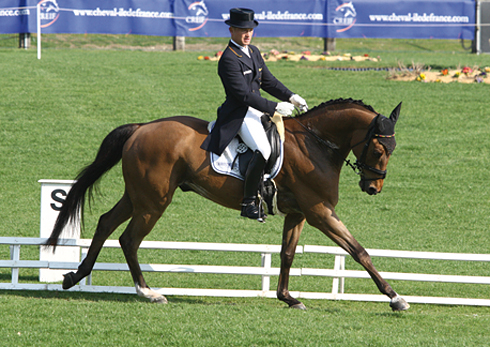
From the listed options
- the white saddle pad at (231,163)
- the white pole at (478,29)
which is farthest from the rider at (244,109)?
the white pole at (478,29)

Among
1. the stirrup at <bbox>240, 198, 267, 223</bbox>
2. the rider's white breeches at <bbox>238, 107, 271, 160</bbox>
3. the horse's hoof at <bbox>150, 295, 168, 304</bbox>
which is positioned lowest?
the horse's hoof at <bbox>150, 295, 168, 304</bbox>

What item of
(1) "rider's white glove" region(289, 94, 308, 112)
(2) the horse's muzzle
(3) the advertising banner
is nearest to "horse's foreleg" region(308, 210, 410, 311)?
(2) the horse's muzzle

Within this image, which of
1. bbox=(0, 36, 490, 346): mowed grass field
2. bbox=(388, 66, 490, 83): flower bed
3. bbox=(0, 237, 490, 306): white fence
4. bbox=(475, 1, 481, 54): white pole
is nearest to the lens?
bbox=(0, 36, 490, 346): mowed grass field

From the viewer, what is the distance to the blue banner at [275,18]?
19.2 meters

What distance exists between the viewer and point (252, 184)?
18.5ft

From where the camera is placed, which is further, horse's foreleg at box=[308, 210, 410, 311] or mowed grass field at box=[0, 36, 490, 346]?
horse's foreleg at box=[308, 210, 410, 311]

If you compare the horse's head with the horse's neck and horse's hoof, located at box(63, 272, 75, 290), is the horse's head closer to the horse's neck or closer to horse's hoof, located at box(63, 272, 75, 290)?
the horse's neck

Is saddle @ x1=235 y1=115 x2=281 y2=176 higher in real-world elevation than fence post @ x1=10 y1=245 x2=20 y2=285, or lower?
higher

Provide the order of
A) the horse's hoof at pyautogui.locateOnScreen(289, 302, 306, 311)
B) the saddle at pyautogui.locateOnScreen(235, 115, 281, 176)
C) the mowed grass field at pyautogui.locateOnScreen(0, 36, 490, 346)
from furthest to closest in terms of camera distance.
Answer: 1. the horse's hoof at pyautogui.locateOnScreen(289, 302, 306, 311)
2. the saddle at pyautogui.locateOnScreen(235, 115, 281, 176)
3. the mowed grass field at pyautogui.locateOnScreen(0, 36, 490, 346)

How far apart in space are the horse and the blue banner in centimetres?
1425

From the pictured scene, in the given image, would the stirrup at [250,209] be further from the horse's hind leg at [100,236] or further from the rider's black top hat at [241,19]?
the rider's black top hat at [241,19]

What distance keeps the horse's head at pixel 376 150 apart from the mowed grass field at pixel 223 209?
125 centimetres

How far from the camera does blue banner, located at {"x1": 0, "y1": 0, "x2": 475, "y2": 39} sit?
63.2 feet

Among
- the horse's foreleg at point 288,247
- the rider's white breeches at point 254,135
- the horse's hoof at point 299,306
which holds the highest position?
the rider's white breeches at point 254,135
